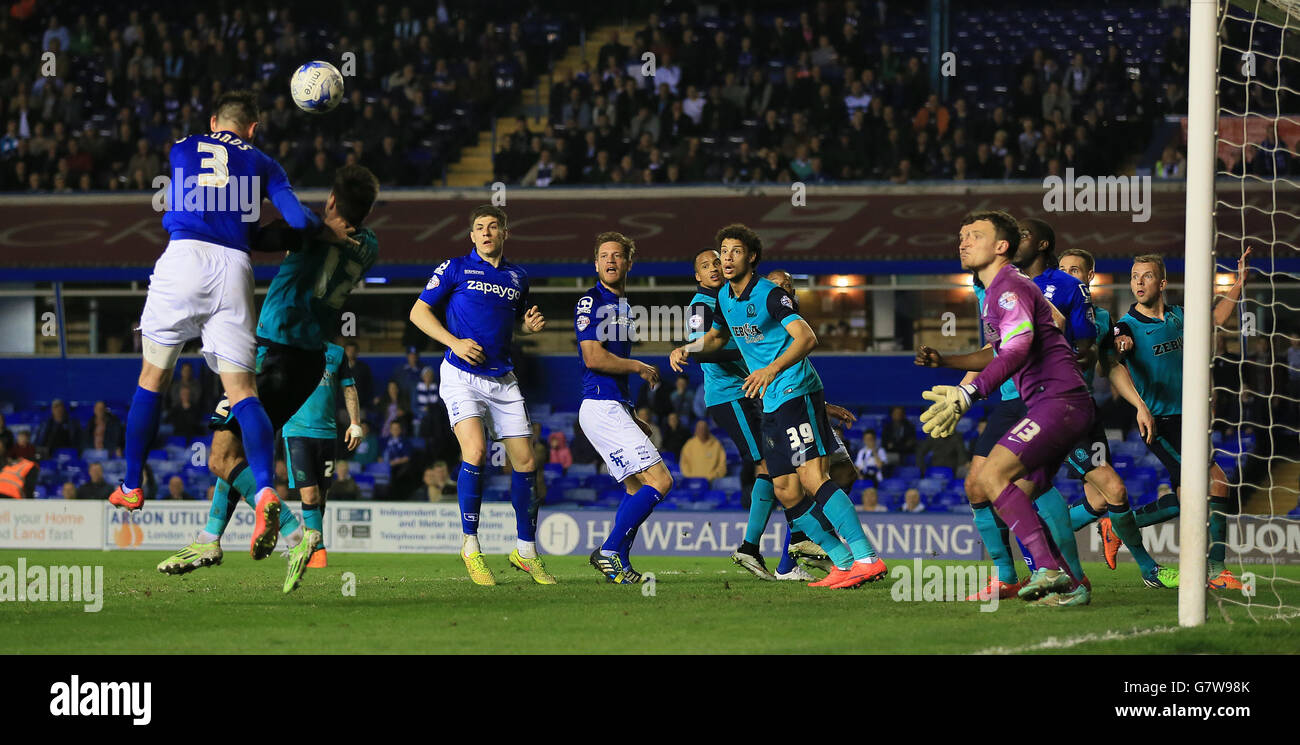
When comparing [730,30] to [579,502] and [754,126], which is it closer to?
[754,126]

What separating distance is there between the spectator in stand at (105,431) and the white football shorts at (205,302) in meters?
13.0

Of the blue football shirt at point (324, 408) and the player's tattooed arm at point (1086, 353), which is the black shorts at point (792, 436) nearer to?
the player's tattooed arm at point (1086, 353)

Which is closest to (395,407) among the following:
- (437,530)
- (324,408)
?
(437,530)

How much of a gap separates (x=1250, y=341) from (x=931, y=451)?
4185 mm

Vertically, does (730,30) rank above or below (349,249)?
above

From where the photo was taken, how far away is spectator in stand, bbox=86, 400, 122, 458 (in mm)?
19281

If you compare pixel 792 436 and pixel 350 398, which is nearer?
pixel 792 436

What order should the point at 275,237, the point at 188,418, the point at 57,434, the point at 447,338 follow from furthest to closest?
the point at 188,418, the point at 57,434, the point at 447,338, the point at 275,237

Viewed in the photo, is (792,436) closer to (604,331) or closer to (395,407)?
(604,331)

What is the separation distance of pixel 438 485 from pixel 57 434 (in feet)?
18.9

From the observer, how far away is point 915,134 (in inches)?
792

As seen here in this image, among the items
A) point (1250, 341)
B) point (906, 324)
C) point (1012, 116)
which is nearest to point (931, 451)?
point (906, 324)
